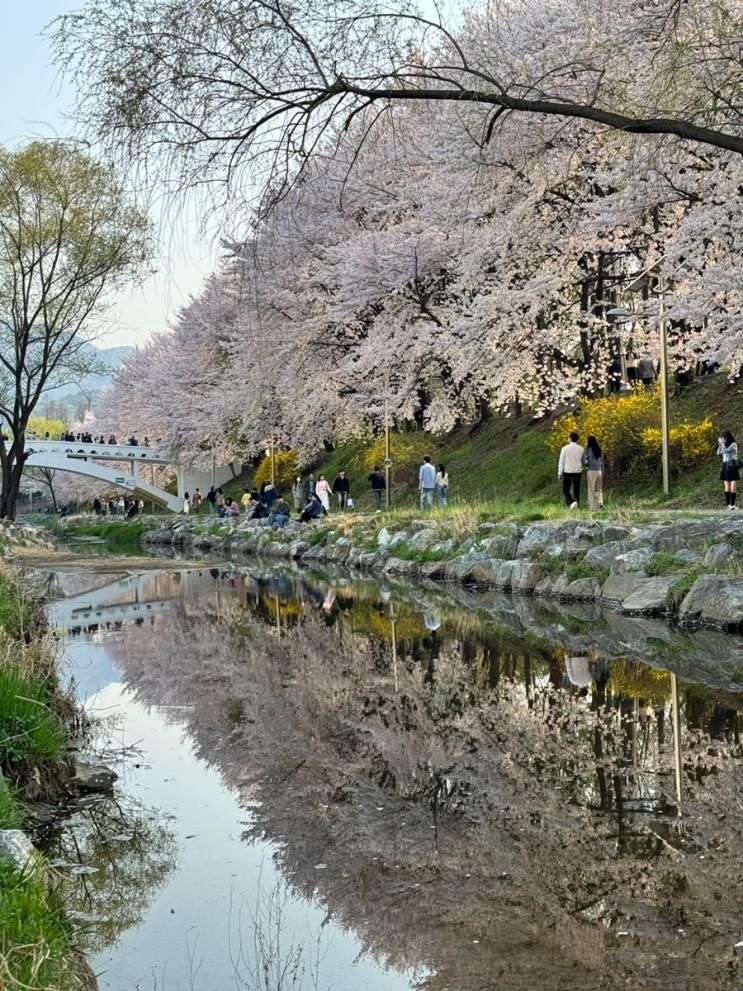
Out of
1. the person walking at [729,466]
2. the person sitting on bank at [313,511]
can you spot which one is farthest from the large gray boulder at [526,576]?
the person sitting on bank at [313,511]

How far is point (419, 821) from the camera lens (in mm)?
6098

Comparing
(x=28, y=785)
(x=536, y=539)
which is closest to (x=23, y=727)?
(x=28, y=785)

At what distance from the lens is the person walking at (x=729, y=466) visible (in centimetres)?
2109

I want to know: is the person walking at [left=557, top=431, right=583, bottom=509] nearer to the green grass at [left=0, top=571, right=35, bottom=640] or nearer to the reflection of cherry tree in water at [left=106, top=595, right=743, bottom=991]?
the reflection of cherry tree in water at [left=106, top=595, right=743, bottom=991]

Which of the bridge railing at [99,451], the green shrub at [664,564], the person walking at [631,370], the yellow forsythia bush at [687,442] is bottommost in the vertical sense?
the green shrub at [664,564]

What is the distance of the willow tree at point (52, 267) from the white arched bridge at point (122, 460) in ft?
93.4

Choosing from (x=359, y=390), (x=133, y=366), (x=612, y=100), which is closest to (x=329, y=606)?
(x=612, y=100)

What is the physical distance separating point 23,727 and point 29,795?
15.6 inches

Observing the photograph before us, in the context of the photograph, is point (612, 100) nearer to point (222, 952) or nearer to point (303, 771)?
point (303, 771)

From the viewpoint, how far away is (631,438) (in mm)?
27062

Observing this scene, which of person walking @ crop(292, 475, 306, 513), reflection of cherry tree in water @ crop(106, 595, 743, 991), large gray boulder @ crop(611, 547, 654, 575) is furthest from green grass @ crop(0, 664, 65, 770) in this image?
person walking @ crop(292, 475, 306, 513)

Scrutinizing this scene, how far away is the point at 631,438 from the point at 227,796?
21.8 meters

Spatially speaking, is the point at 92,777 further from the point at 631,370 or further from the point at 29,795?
the point at 631,370

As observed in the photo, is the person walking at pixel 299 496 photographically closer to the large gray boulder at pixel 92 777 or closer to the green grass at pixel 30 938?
the large gray boulder at pixel 92 777
